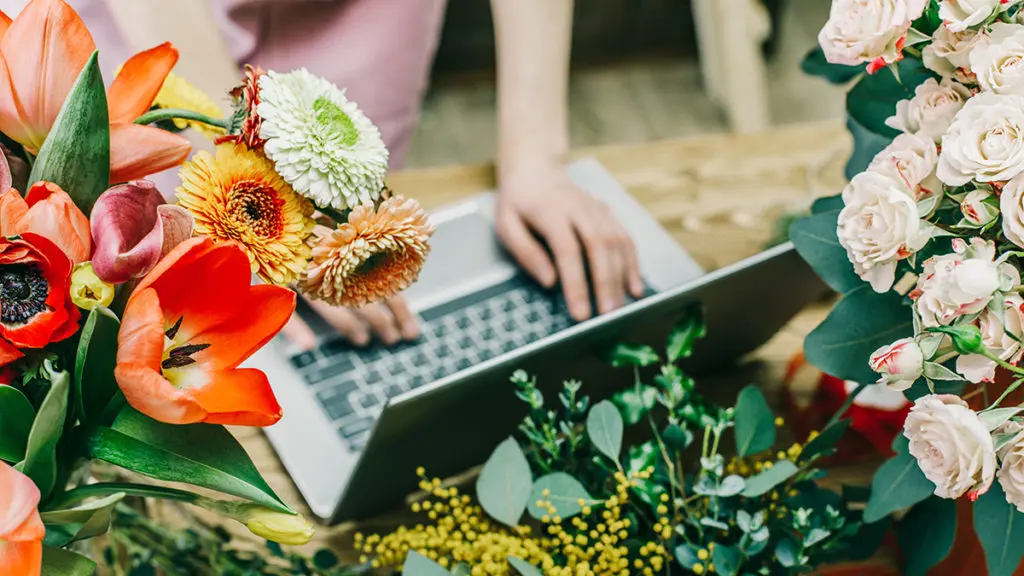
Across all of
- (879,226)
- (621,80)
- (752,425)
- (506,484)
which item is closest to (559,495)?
(506,484)

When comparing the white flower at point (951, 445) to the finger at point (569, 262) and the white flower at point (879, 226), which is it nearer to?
the white flower at point (879, 226)

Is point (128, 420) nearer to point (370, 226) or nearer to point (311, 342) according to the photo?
point (370, 226)

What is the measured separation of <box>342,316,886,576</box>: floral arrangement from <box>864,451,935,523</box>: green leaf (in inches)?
1.0

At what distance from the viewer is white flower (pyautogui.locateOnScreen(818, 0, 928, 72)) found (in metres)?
0.44

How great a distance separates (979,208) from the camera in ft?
1.38

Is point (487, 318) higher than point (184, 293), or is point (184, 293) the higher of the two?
point (184, 293)

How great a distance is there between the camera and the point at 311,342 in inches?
30.0

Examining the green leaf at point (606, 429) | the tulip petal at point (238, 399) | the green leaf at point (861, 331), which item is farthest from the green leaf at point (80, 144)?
the green leaf at point (861, 331)

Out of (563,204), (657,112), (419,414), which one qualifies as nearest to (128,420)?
(419,414)

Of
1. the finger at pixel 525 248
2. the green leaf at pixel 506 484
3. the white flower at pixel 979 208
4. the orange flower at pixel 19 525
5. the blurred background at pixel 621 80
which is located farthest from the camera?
the blurred background at pixel 621 80

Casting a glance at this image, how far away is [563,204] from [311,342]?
0.29 meters

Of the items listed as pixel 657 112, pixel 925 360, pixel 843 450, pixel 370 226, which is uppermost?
pixel 370 226

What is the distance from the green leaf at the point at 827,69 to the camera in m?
0.72

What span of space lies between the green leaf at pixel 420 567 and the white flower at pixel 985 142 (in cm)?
34
